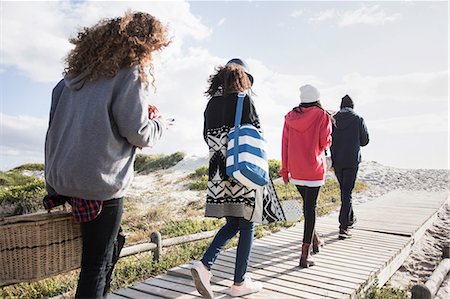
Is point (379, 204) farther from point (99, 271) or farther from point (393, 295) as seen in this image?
point (99, 271)

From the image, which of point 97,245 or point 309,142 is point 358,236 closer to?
point 309,142

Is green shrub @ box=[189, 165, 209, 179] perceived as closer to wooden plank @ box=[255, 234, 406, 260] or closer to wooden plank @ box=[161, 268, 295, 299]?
wooden plank @ box=[255, 234, 406, 260]

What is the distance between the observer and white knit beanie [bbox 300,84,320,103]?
14.8 feet

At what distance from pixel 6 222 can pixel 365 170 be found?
19952mm

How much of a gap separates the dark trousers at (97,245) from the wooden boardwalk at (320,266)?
5.11 feet

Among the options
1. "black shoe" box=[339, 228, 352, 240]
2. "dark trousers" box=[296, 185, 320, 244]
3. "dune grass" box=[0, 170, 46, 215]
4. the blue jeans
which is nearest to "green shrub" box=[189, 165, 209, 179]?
"dune grass" box=[0, 170, 46, 215]

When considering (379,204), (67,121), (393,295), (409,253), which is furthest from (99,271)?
(379,204)

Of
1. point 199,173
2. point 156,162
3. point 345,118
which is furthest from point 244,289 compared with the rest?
point 156,162

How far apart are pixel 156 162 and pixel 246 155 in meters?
25.4

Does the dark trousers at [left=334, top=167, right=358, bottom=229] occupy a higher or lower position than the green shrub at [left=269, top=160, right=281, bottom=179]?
lower

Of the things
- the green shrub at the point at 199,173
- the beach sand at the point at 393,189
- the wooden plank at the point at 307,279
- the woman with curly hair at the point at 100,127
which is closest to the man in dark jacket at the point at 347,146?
the beach sand at the point at 393,189

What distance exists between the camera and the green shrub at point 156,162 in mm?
27109

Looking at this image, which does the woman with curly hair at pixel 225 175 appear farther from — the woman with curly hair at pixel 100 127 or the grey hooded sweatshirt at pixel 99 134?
the grey hooded sweatshirt at pixel 99 134

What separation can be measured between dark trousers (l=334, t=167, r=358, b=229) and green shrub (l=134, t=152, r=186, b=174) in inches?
839
